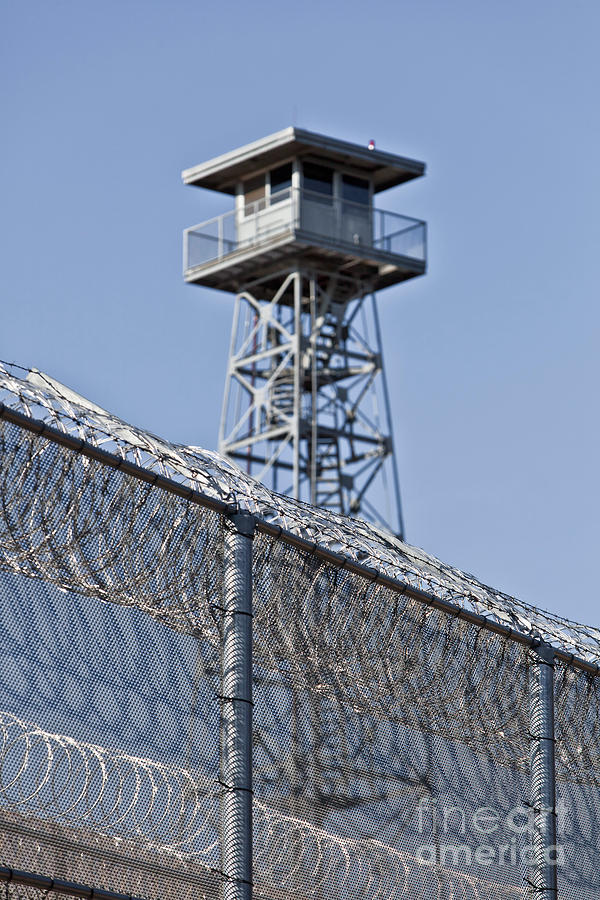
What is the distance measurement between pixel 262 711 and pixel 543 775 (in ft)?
7.10

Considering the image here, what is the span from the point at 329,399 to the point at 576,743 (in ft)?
82.0

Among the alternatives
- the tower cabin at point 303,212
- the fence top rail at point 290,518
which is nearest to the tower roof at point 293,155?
the tower cabin at point 303,212

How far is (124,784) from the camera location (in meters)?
7.18

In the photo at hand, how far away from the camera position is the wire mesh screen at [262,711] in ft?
23.2

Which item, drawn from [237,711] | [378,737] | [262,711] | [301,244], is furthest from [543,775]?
[301,244]

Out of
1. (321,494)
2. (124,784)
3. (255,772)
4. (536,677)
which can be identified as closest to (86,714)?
(124,784)

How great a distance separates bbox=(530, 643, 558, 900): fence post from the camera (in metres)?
9.53

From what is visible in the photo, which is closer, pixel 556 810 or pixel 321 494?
pixel 556 810

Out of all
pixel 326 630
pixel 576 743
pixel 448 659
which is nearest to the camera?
pixel 326 630

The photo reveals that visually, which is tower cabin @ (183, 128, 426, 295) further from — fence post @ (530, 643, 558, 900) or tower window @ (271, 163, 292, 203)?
fence post @ (530, 643, 558, 900)

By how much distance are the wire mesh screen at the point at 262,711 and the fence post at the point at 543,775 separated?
64 millimetres

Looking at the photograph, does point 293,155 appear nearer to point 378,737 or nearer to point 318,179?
point 318,179

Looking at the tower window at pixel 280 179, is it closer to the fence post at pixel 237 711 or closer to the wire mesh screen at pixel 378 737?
the wire mesh screen at pixel 378 737

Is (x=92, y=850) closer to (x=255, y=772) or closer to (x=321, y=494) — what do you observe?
(x=255, y=772)
